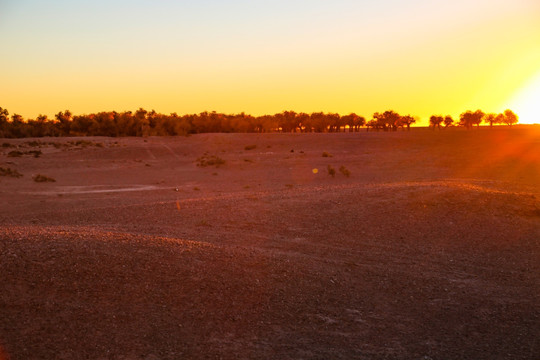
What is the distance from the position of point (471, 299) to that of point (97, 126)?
7650 centimetres

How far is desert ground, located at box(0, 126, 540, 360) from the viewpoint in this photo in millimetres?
6645

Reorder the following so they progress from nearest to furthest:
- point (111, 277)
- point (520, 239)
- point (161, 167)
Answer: point (111, 277) < point (520, 239) < point (161, 167)

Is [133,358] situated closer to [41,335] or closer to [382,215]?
[41,335]

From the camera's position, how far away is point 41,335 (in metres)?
6.37

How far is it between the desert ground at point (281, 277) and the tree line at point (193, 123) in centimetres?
5924

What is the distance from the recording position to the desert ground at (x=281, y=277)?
21.8 ft

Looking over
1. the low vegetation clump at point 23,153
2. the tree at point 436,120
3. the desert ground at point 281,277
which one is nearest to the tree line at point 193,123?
the tree at point 436,120

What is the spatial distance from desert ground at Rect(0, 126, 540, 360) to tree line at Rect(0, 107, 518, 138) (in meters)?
59.2

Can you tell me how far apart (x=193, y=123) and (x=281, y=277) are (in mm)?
82887

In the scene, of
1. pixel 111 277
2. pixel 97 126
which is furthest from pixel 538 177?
pixel 97 126

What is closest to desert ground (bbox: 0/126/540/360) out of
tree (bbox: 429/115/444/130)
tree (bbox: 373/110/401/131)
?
tree (bbox: 373/110/401/131)

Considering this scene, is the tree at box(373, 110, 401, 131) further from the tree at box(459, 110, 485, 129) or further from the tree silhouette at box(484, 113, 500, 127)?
the tree silhouette at box(484, 113, 500, 127)

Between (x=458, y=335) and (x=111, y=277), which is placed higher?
(x=111, y=277)

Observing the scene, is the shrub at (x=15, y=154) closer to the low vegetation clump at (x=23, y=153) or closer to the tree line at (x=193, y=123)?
the low vegetation clump at (x=23, y=153)
